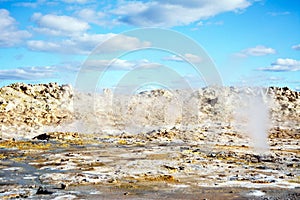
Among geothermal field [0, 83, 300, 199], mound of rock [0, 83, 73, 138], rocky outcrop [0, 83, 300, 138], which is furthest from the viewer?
rocky outcrop [0, 83, 300, 138]

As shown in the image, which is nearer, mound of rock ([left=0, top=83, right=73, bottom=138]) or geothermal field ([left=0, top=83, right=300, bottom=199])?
geothermal field ([left=0, top=83, right=300, bottom=199])

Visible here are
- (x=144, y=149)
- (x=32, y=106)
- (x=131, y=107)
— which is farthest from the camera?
(x=131, y=107)

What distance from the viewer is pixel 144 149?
1513 inches

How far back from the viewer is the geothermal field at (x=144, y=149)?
19.2m

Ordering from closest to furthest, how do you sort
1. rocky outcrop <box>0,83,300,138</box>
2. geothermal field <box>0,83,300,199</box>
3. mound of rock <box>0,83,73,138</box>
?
geothermal field <box>0,83,300,199</box>
mound of rock <box>0,83,73,138</box>
rocky outcrop <box>0,83,300,138</box>

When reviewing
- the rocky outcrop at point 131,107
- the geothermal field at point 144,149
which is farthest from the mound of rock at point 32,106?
the geothermal field at point 144,149

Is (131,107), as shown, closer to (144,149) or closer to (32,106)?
(32,106)

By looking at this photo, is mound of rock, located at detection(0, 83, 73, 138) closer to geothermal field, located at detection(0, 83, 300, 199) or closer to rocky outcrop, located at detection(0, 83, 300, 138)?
rocky outcrop, located at detection(0, 83, 300, 138)

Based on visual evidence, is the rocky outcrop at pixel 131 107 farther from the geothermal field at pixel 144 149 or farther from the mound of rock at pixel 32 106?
the geothermal field at pixel 144 149

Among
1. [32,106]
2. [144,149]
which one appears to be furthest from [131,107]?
→ [144,149]

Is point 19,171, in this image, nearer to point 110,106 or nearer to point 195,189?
point 195,189

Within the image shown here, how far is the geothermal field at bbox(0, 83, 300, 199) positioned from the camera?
19156 millimetres

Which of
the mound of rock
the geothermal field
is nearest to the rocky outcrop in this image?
the mound of rock

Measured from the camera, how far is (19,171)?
24719mm
